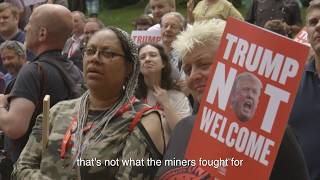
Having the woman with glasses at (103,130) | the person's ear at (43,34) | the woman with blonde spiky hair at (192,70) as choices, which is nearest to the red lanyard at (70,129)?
the woman with glasses at (103,130)

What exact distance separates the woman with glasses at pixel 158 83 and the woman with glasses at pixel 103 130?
1.51m

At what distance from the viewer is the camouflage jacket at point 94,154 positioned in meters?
3.08

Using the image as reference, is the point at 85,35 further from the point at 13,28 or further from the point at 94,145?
the point at 94,145

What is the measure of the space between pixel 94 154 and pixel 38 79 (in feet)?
3.42

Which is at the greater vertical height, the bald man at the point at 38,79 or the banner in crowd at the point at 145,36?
the bald man at the point at 38,79

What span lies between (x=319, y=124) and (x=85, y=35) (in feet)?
18.0

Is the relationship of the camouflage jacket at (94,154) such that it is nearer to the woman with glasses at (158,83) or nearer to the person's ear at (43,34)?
the person's ear at (43,34)

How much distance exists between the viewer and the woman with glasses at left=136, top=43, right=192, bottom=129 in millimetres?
4957

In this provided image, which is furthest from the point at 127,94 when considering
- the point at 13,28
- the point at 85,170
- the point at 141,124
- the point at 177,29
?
the point at 13,28

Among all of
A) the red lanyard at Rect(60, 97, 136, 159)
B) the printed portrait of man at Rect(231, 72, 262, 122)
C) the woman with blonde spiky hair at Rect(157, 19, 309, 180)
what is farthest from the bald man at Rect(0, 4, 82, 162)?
the printed portrait of man at Rect(231, 72, 262, 122)

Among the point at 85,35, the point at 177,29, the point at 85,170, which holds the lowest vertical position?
the point at 85,35

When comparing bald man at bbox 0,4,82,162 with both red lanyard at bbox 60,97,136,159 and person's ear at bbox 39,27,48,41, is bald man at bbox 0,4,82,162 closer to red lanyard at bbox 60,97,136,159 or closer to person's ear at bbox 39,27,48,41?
person's ear at bbox 39,27,48,41

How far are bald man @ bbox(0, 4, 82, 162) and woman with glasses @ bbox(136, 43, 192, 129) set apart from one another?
2.67ft

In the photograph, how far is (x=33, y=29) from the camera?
13.9ft
